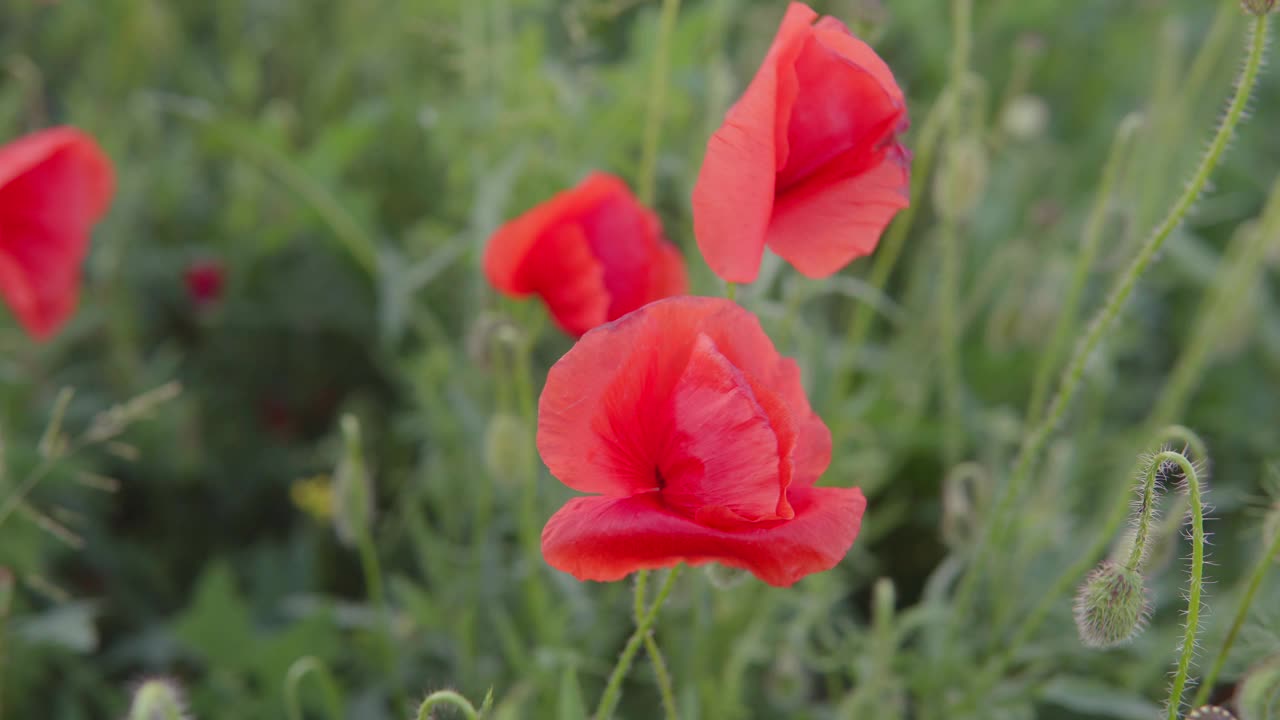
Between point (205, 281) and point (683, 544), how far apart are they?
36.9 inches

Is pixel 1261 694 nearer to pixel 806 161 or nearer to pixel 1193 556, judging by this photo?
pixel 1193 556

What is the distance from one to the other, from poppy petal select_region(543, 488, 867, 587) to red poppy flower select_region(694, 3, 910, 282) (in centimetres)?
11

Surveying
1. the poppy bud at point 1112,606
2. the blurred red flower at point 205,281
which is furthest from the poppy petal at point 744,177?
the blurred red flower at point 205,281

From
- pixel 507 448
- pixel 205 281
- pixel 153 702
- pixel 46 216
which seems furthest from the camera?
pixel 205 281

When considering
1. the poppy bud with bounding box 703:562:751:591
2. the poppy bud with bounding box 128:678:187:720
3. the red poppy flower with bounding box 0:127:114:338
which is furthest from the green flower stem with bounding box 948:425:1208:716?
the red poppy flower with bounding box 0:127:114:338

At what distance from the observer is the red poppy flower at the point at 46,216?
91 centimetres

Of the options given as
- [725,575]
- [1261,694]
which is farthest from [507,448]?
[1261,694]

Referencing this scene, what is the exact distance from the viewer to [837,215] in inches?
20.7

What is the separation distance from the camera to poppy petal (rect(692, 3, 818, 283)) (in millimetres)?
473

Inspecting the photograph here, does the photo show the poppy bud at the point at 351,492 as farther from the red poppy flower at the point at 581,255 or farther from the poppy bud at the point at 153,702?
the poppy bud at the point at 153,702

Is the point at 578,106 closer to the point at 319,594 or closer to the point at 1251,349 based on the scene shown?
the point at 319,594

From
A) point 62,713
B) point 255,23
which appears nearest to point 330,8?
point 255,23

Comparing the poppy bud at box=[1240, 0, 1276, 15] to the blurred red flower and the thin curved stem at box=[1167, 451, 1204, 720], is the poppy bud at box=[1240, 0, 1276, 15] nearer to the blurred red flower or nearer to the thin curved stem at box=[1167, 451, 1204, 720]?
the thin curved stem at box=[1167, 451, 1204, 720]

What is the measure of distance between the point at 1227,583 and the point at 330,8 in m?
1.40
